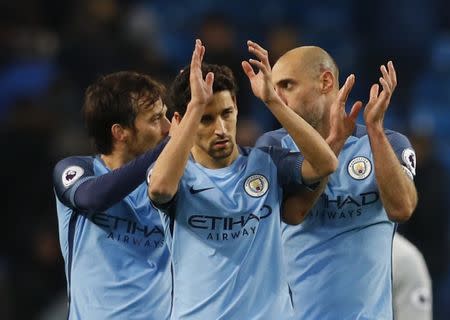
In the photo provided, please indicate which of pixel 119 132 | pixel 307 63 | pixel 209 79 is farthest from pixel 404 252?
pixel 209 79

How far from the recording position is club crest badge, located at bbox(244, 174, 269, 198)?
5.23 metres

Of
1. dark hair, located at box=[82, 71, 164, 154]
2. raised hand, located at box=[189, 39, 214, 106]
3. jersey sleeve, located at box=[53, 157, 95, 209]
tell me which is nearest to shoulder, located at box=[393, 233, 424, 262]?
dark hair, located at box=[82, 71, 164, 154]

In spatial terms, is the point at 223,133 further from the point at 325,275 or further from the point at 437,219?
the point at 437,219

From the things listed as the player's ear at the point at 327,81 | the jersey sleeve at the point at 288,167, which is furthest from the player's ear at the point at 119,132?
the player's ear at the point at 327,81

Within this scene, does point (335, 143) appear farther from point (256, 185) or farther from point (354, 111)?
point (256, 185)

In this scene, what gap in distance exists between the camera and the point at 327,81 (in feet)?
19.6

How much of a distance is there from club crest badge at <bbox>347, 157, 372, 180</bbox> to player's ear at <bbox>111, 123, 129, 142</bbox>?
106cm

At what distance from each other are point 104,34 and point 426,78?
327 centimetres

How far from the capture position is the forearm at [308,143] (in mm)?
5059

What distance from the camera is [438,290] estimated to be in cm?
1011

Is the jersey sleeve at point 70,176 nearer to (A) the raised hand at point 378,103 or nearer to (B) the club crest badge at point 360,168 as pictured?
(B) the club crest badge at point 360,168

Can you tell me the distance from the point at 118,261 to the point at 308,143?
119 cm

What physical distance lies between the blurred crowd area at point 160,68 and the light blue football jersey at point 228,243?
175 inches

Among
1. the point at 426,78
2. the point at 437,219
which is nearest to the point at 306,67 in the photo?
the point at 437,219
